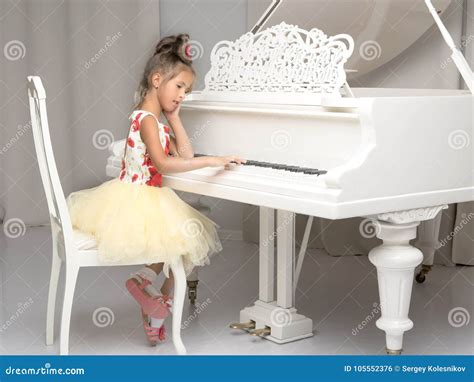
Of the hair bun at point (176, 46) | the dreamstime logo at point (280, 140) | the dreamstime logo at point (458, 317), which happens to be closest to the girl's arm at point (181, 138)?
the hair bun at point (176, 46)

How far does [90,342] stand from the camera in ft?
10.4

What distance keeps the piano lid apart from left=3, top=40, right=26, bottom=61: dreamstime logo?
2331 mm

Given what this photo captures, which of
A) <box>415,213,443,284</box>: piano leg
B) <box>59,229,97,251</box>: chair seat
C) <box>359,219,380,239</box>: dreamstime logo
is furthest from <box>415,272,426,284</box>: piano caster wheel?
<box>59,229,97,251</box>: chair seat

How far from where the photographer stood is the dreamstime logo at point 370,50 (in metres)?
3.87

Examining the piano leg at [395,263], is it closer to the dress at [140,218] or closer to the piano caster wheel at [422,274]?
the dress at [140,218]

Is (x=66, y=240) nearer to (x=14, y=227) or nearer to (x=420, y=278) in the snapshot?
(x=420, y=278)

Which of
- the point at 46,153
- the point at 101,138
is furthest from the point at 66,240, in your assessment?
the point at 101,138

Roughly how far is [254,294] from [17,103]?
2.53 metres

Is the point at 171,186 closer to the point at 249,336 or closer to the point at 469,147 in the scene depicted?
the point at 249,336

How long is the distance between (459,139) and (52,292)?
1596mm

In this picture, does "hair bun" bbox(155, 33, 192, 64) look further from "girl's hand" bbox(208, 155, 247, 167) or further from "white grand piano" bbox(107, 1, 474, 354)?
"girl's hand" bbox(208, 155, 247, 167)

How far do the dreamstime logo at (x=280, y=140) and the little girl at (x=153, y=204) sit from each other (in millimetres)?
185

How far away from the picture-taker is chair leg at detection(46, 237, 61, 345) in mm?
3057

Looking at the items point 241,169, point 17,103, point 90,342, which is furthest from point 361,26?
point 17,103
